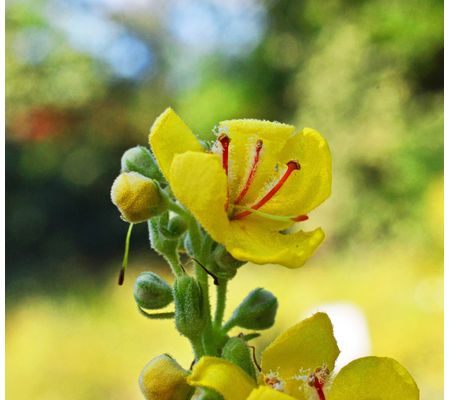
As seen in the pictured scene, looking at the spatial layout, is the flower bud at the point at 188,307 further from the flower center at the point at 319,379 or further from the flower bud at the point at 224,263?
the flower center at the point at 319,379

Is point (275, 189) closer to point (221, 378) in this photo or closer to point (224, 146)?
point (224, 146)

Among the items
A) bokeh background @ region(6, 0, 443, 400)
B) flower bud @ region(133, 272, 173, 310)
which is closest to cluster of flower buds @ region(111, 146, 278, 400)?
flower bud @ region(133, 272, 173, 310)

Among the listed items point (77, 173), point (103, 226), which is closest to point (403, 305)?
point (103, 226)

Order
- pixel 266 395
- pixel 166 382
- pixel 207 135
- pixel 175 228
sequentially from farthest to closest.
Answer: pixel 207 135
pixel 175 228
pixel 166 382
pixel 266 395


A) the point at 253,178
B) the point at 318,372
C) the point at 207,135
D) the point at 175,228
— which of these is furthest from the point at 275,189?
the point at 207,135

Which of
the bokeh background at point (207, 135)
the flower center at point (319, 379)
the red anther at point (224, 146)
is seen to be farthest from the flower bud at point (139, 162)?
the bokeh background at point (207, 135)
